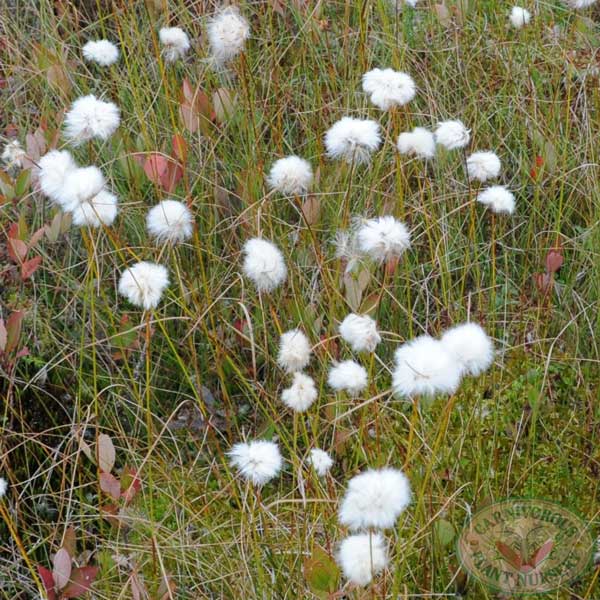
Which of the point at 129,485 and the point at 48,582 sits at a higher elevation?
the point at 129,485

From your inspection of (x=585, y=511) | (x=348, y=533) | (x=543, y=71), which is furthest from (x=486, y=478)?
(x=543, y=71)

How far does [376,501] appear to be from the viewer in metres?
0.98

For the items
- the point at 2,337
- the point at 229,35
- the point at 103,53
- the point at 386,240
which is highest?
the point at 103,53

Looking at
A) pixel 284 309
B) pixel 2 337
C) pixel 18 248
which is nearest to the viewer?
pixel 2 337

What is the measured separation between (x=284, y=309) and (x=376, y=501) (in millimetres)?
1089

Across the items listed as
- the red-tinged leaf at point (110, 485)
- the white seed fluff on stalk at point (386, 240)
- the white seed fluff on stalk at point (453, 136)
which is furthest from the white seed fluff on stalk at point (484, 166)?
the red-tinged leaf at point (110, 485)

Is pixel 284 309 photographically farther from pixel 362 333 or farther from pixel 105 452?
pixel 362 333

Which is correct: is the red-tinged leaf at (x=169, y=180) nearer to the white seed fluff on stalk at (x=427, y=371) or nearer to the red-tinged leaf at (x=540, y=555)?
the white seed fluff on stalk at (x=427, y=371)

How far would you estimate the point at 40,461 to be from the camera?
1.96m

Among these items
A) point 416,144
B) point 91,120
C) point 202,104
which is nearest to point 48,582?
point 91,120

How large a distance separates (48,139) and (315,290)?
2.71 ft

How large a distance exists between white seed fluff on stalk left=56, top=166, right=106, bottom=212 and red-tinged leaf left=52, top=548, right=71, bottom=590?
0.59m

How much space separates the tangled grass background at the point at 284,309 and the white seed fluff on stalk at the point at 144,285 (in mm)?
124
